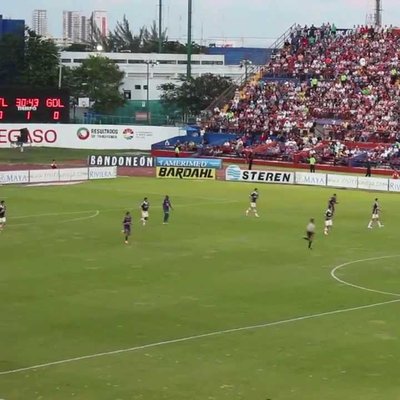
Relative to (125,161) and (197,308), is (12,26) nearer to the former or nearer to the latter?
(125,161)

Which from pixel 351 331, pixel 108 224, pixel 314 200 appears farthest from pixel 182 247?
pixel 314 200

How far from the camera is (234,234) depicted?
171 feet

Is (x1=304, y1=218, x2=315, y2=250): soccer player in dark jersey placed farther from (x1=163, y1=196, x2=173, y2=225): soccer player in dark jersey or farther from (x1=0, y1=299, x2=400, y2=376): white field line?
(x1=0, y1=299, x2=400, y2=376): white field line

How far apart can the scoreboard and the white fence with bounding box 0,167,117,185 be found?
17374mm

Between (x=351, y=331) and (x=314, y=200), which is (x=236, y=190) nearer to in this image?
(x=314, y=200)

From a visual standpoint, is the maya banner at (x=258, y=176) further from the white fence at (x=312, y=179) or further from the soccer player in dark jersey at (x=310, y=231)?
the soccer player in dark jersey at (x=310, y=231)

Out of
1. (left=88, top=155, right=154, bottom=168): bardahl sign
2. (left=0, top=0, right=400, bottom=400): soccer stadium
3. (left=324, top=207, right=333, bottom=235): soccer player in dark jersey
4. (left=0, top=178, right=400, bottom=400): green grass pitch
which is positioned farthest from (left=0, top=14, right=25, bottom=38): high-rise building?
(left=324, top=207, right=333, bottom=235): soccer player in dark jersey

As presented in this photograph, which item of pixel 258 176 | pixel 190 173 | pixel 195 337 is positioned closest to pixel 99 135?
pixel 190 173

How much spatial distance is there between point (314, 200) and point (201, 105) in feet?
200

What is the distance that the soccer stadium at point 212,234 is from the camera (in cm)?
2627

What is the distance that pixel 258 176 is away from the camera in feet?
272

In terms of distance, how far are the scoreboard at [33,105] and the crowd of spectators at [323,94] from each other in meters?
15.4

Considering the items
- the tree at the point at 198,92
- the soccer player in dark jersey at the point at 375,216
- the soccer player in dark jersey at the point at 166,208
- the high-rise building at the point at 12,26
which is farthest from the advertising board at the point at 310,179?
the high-rise building at the point at 12,26

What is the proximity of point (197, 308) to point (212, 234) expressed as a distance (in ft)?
61.0
